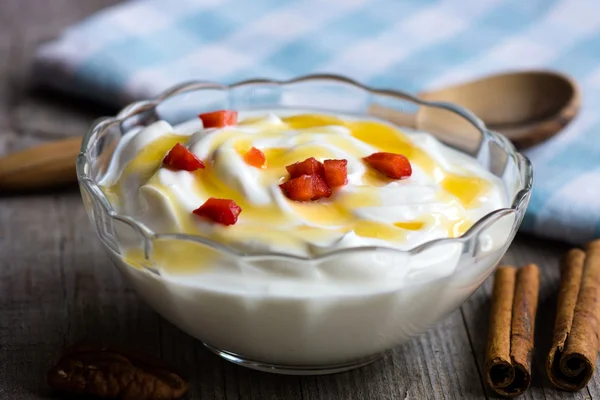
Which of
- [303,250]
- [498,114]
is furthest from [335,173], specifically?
[498,114]

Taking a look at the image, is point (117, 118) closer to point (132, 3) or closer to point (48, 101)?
point (48, 101)

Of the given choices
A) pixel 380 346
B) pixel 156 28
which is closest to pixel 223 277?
pixel 380 346

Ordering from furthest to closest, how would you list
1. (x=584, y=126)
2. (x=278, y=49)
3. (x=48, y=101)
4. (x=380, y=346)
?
(x=278, y=49) → (x=48, y=101) → (x=584, y=126) → (x=380, y=346)

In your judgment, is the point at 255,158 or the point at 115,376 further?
the point at 255,158

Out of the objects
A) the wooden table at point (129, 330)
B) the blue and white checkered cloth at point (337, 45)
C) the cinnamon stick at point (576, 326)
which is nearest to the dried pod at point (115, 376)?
the wooden table at point (129, 330)

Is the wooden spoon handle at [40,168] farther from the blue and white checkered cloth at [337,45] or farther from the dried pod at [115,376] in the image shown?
the dried pod at [115,376]

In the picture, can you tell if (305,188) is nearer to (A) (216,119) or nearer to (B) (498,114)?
(A) (216,119)
